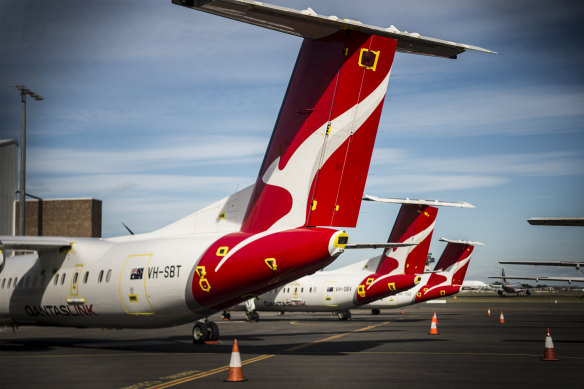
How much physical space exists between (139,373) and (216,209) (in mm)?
5764

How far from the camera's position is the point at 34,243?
2103 centimetres

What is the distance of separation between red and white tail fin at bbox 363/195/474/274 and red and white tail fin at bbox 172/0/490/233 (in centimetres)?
2087

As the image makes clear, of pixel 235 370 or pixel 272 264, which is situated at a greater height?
pixel 272 264

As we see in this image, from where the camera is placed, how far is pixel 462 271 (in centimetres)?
5103

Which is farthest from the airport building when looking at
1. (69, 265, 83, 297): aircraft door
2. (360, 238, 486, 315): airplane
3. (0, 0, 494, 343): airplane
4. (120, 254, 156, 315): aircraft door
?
(0, 0, 494, 343): airplane

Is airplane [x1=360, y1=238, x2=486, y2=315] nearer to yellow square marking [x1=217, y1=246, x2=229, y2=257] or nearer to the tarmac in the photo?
the tarmac

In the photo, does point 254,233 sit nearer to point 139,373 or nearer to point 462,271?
point 139,373

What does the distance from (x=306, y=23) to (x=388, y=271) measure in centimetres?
2499

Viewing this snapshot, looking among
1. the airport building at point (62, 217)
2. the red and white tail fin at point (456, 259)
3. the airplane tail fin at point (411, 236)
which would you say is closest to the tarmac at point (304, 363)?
the airplane tail fin at point (411, 236)

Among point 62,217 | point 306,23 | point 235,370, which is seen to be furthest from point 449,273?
point 235,370

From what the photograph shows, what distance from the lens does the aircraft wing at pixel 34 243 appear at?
68.2 feet

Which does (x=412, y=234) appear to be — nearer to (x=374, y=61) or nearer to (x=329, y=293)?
(x=329, y=293)

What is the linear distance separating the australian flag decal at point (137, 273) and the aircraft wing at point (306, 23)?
787cm

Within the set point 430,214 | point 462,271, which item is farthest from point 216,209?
point 462,271
